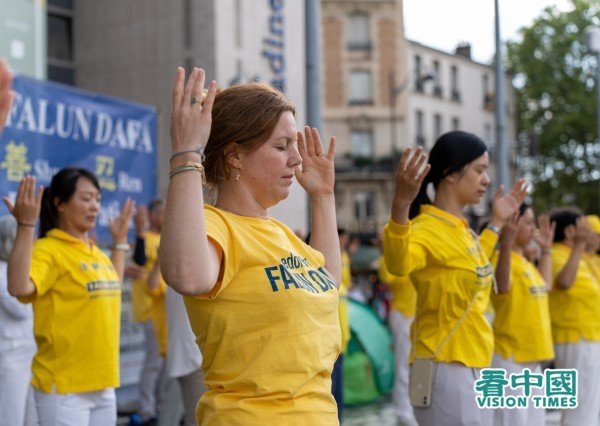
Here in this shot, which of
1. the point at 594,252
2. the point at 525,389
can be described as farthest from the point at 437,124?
the point at 525,389

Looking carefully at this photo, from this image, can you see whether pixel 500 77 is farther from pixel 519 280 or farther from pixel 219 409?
pixel 219 409

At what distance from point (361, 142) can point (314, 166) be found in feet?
152

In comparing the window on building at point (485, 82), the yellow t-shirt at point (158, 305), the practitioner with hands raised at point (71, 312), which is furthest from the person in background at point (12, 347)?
the window on building at point (485, 82)

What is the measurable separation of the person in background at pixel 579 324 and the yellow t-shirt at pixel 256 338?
4.85 meters

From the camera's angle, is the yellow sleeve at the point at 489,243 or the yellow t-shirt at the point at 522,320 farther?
the yellow t-shirt at the point at 522,320

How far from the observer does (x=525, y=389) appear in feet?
18.1

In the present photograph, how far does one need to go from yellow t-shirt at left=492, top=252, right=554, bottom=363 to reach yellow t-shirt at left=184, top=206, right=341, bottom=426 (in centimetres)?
342

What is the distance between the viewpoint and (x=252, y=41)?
15.1 metres

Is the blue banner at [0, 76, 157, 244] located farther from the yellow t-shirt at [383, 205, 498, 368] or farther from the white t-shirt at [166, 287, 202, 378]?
the yellow t-shirt at [383, 205, 498, 368]

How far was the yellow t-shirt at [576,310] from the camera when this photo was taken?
7383 millimetres

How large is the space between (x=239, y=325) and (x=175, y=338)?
4193 mm

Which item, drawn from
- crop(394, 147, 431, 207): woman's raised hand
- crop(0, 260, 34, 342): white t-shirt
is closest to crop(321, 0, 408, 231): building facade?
crop(0, 260, 34, 342): white t-shirt

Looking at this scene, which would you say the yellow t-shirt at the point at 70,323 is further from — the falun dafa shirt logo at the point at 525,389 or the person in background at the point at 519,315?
the person in background at the point at 519,315

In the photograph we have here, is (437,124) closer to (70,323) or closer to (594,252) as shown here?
(594,252)
